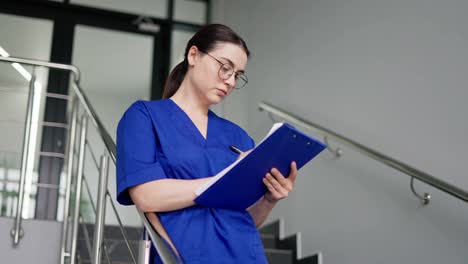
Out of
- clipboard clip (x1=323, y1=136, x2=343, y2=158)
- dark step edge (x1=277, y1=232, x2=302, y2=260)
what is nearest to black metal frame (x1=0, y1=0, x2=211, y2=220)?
dark step edge (x1=277, y1=232, x2=302, y2=260)

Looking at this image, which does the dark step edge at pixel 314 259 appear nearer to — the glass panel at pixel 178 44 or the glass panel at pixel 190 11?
the glass panel at pixel 178 44

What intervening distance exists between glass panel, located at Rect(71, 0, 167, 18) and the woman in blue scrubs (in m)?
3.64

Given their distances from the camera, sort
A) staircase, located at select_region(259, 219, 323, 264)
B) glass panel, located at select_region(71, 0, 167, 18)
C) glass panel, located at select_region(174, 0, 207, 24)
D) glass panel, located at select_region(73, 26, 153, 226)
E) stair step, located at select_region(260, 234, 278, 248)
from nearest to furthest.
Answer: staircase, located at select_region(259, 219, 323, 264) → stair step, located at select_region(260, 234, 278, 248) → glass panel, located at select_region(73, 26, 153, 226) → glass panel, located at select_region(71, 0, 167, 18) → glass panel, located at select_region(174, 0, 207, 24)

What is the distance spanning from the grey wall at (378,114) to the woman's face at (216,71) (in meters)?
1.29

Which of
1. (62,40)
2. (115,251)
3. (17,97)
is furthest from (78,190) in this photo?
(62,40)

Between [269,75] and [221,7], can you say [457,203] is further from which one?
[221,7]

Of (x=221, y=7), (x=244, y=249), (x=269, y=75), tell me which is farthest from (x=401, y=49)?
(x=221, y=7)

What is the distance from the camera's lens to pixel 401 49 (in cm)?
263

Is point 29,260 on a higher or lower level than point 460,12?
lower

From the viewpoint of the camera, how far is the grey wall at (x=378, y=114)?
2.26 m

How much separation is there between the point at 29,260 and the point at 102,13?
8.82 ft

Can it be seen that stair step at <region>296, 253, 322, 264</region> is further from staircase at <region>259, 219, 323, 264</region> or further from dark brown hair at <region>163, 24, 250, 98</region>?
dark brown hair at <region>163, 24, 250, 98</region>

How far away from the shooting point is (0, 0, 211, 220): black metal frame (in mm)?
4152

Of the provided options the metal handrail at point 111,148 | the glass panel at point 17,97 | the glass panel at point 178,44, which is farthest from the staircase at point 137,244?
the glass panel at point 178,44
